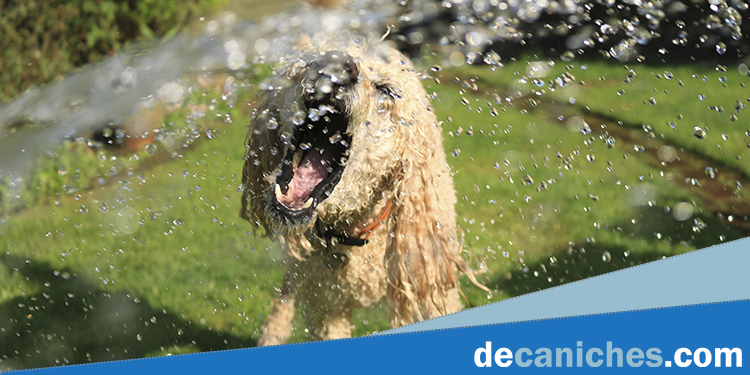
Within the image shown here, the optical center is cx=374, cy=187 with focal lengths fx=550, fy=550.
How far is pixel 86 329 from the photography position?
3.57 meters

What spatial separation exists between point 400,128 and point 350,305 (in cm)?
115

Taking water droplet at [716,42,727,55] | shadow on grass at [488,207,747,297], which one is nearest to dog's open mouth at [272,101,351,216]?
shadow on grass at [488,207,747,297]

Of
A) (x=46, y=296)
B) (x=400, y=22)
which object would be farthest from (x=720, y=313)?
(x=400, y=22)

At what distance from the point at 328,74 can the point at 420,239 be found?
0.85m

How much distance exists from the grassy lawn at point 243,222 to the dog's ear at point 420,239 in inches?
32.1

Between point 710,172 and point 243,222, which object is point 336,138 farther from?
point 710,172

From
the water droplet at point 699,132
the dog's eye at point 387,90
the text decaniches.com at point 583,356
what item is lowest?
the water droplet at point 699,132

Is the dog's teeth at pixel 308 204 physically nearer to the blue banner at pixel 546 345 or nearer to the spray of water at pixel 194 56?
the blue banner at pixel 546 345

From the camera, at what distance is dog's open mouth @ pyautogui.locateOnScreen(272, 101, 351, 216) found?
79.7 inches

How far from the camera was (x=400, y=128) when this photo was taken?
206 centimetres

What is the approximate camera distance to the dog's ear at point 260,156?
2.17m

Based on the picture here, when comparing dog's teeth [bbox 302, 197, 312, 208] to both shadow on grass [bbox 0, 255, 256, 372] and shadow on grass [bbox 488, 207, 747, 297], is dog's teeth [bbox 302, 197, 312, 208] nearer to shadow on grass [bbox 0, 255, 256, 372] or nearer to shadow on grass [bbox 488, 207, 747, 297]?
shadow on grass [bbox 0, 255, 256, 372]

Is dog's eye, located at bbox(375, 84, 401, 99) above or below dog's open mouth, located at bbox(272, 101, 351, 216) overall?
above

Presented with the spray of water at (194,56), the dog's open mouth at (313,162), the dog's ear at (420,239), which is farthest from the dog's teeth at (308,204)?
the spray of water at (194,56)
